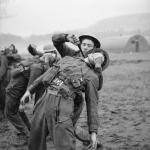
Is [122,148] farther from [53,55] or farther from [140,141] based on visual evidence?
[53,55]

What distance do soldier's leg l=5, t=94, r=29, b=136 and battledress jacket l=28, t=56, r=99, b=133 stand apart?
1.83 metres

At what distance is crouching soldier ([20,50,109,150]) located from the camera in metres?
2.54

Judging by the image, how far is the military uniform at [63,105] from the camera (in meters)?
2.54

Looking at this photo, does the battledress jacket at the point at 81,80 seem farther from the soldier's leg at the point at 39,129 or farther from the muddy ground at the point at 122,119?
the muddy ground at the point at 122,119

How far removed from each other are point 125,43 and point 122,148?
23975 millimetres

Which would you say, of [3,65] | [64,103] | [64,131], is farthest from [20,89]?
[64,131]

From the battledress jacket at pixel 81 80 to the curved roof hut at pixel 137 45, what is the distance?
79.1 feet

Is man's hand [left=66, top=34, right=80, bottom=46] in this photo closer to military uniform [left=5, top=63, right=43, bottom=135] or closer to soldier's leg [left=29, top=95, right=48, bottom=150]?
soldier's leg [left=29, top=95, right=48, bottom=150]

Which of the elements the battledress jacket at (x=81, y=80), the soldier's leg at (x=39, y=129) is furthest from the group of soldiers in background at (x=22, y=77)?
A: the soldier's leg at (x=39, y=129)

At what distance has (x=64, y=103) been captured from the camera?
2.64 metres

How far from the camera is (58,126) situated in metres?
2.54

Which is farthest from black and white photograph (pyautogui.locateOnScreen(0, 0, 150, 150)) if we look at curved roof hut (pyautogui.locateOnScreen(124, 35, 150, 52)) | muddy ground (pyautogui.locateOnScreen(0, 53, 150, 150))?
curved roof hut (pyautogui.locateOnScreen(124, 35, 150, 52))

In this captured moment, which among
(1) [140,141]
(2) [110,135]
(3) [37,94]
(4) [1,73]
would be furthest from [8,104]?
(1) [140,141]

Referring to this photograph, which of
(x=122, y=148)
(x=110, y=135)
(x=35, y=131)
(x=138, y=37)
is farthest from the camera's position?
(x=138, y=37)
